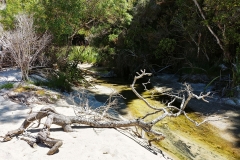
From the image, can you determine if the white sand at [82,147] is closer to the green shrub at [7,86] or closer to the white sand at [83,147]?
the white sand at [83,147]

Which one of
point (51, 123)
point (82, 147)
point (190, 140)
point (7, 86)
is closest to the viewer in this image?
point (82, 147)

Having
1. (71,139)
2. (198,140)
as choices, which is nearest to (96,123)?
(71,139)

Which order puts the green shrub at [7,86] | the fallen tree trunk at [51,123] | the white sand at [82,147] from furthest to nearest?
the green shrub at [7,86]
the fallen tree trunk at [51,123]
the white sand at [82,147]

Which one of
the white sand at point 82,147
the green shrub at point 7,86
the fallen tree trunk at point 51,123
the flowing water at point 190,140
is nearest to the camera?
the white sand at point 82,147

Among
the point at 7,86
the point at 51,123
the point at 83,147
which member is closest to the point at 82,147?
the point at 83,147

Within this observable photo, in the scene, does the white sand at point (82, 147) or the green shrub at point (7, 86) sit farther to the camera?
the green shrub at point (7, 86)

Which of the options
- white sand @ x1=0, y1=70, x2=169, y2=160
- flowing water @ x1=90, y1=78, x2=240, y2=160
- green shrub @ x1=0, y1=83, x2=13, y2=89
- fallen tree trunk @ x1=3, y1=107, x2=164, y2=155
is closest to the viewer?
white sand @ x1=0, y1=70, x2=169, y2=160

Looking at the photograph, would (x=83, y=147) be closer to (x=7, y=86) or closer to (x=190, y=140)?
(x=190, y=140)

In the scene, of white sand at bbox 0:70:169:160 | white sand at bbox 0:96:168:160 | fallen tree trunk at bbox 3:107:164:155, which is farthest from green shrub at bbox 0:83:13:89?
A: fallen tree trunk at bbox 3:107:164:155

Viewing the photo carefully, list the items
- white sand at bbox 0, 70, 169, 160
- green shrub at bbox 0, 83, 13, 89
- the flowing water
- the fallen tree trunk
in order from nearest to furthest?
white sand at bbox 0, 70, 169, 160 → the fallen tree trunk → the flowing water → green shrub at bbox 0, 83, 13, 89

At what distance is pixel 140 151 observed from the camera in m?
4.52

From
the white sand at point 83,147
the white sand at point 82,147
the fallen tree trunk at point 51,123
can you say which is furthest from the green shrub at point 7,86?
the fallen tree trunk at point 51,123

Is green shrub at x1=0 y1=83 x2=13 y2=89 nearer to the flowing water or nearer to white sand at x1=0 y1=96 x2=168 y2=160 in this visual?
white sand at x1=0 y1=96 x2=168 y2=160

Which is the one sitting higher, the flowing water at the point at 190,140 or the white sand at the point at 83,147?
the white sand at the point at 83,147
